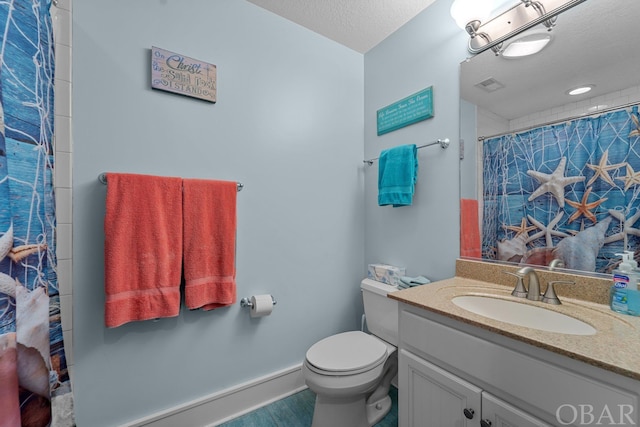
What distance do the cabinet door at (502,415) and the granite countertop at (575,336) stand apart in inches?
8.5

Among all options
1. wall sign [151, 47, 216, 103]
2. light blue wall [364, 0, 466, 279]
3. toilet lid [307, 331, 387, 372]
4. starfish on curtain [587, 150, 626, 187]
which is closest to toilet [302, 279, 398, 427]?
toilet lid [307, 331, 387, 372]

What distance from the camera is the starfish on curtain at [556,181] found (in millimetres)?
1040

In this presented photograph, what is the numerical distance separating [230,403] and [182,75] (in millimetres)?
1791

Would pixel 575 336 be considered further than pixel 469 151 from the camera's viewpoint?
No

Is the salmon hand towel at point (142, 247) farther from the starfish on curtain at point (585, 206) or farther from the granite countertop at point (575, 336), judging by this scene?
the starfish on curtain at point (585, 206)

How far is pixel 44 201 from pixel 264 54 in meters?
1.32

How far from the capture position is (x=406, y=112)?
1.64 m

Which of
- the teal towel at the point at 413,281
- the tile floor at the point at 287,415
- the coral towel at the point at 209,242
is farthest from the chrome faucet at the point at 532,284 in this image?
the coral towel at the point at 209,242

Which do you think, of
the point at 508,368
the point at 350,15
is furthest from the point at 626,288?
the point at 350,15

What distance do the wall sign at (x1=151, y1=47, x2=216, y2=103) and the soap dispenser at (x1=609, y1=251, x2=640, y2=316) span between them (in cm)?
187

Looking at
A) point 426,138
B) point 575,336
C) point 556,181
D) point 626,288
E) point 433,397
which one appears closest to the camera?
point 575,336

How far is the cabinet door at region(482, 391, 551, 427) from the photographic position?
2.33ft

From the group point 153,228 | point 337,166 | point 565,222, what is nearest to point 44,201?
point 153,228

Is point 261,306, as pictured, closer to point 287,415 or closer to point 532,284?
point 287,415
